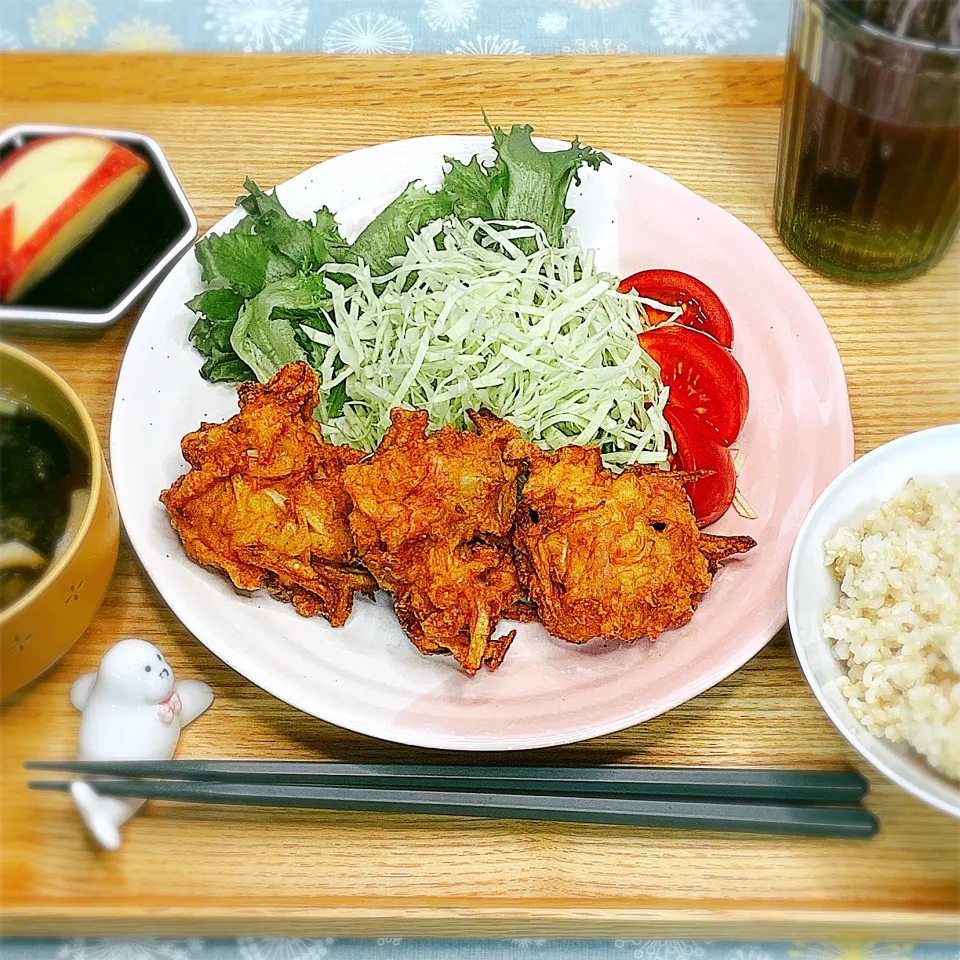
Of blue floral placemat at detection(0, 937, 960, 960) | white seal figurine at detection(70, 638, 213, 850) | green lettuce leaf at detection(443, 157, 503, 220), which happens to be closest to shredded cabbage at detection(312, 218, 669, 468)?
green lettuce leaf at detection(443, 157, 503, 220)

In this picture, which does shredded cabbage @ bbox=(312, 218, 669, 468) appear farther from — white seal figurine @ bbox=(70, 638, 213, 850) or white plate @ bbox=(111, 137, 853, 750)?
white seal figurine @ bbox=(70, 638, 213, 850)

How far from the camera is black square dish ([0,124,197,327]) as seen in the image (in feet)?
8.92

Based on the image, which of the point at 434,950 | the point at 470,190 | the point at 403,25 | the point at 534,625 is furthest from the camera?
the point at 403,25

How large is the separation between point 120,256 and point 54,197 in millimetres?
272

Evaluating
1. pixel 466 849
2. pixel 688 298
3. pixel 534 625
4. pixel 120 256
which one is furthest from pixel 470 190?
pixel 466 849

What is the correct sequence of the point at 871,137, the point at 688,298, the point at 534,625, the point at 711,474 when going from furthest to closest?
the point at 688,298, the point at 871,137, the point at 711,474, the point at 534,625

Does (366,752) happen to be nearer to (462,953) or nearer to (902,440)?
(462,953)

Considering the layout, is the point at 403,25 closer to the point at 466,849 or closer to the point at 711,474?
the point at 711,474

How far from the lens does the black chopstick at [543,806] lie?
6.54ft

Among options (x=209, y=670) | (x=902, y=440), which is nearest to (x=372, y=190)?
(x=209, y=670)

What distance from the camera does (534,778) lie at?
2055 millimetres

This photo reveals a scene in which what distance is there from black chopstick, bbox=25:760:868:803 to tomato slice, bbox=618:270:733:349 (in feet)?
3.66

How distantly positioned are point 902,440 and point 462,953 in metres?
1.52

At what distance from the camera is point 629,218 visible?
109 inches
